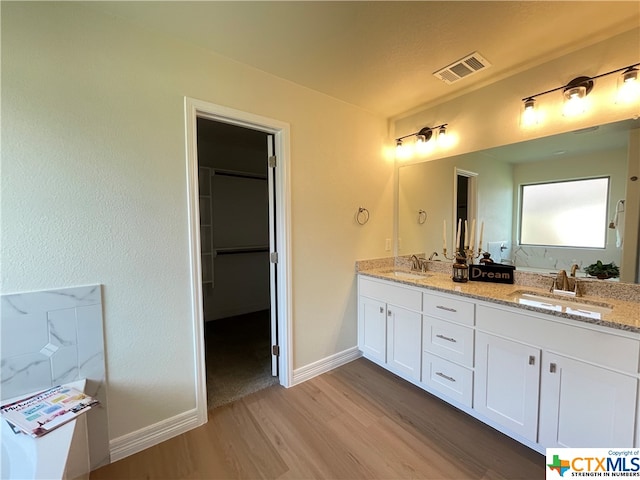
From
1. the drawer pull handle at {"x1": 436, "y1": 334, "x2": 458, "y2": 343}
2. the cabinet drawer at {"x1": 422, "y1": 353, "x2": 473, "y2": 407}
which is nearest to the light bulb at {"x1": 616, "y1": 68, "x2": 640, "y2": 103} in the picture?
the drawer pull handle at {"x1": 436, "y1": 334, "x2": 458, "y2": 343}

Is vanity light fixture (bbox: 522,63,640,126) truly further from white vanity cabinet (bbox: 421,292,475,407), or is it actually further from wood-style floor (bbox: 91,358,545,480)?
wood-style floor (bbox: 91,358,545,480)

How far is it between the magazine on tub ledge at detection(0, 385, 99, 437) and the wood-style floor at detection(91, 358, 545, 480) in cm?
51

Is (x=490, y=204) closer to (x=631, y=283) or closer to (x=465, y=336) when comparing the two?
(x=631, y=283)

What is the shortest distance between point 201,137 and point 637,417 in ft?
13.8

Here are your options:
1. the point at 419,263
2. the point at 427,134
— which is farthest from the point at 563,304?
the point at 427,134

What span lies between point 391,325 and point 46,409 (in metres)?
2.22

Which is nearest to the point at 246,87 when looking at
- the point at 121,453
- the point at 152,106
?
the point at 152,106

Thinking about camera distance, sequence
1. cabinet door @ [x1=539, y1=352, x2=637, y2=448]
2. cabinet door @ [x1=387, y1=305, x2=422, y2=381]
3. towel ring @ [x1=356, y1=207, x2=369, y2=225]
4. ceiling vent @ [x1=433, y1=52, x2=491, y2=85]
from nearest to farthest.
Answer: cabinet door @ [x1=539, y1=352, x2=637, y2=448] < ceiling vent @ [x1=433, y1=52, x2=491, y2=85] < cabinet door @ [x1=387, y1=305, x2=422, y2=381] < towel ring @ [x1=356, y1=207, x2=369, y2=225]

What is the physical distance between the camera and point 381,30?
1.59 m

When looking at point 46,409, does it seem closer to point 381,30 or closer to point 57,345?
point 57,345

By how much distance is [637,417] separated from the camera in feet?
4.07

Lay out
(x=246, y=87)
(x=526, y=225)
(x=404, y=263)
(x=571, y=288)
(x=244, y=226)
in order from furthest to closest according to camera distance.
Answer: (x=244, y=226) → (x=404, y=263) → (x=526, y=225) → (x=246, y=87) → (x=571, y=288)

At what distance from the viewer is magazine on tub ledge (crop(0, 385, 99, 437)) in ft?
3.82

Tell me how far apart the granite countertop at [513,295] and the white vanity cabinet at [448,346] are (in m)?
0.10
